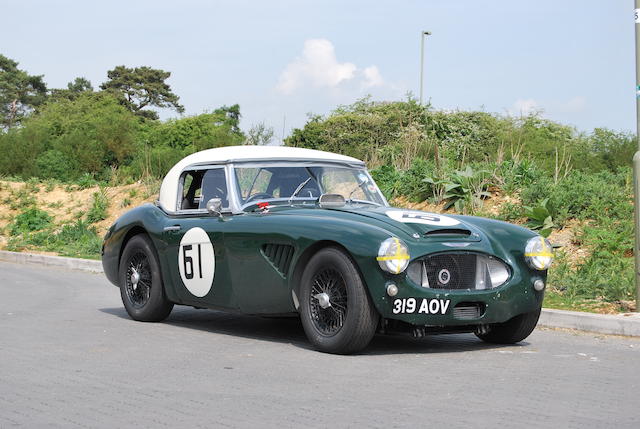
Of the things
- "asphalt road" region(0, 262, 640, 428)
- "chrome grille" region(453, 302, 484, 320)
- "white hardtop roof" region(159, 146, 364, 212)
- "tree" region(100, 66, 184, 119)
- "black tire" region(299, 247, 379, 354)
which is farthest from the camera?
"tree" region(100, 66, 184, 119)

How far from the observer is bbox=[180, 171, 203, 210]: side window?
9.38 m

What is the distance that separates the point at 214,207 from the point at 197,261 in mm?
522

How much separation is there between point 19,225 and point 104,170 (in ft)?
24.5

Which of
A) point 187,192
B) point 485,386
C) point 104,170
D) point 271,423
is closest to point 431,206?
point 187,192

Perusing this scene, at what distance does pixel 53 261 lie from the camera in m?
18.2

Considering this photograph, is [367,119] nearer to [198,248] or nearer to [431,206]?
[431,206]

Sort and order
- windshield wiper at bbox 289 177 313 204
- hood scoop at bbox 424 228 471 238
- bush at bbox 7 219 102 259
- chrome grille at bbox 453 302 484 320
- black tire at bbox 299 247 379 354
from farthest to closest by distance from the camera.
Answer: bush at bbox 7 219 102 259 → windshield wiper at bbox 289 177 313 204 → hood scoop at bbox 424 228 471 238 → chrome grille at bbox 453 302 484 320 → black tire at bbox 299 247 379 354

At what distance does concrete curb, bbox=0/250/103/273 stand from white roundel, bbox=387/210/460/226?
9766mm

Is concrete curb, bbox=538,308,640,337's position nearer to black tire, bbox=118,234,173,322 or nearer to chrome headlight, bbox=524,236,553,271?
chrome headlight, bbox=524,236,553,271

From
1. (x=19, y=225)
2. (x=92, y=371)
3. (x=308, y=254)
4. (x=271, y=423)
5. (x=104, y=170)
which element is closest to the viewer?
(x=271, y=423)

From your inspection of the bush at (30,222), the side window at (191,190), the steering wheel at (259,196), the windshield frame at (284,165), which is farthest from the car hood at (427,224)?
the bush at (30,222)

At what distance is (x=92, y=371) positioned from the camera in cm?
668

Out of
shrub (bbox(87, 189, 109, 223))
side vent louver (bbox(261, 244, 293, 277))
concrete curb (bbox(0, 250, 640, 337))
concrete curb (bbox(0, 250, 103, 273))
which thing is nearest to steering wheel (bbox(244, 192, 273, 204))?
side vent louver (bbox(261, 244, 293, 277))

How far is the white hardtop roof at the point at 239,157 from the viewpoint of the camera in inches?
354
